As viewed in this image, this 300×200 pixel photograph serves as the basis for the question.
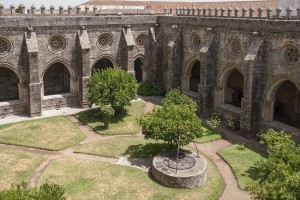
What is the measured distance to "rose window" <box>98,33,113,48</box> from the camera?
36.7m

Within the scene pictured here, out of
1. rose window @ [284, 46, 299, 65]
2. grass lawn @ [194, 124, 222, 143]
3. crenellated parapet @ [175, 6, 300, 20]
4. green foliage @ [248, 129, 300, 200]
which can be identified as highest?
crenellated parapet @ [175, 6, 300, 20]

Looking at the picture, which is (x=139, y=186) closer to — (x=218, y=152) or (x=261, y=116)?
(x=218, y=152)

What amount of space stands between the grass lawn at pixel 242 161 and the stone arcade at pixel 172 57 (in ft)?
9.04

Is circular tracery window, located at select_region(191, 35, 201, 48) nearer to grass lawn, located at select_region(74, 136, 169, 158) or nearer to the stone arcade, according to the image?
the stone arcade

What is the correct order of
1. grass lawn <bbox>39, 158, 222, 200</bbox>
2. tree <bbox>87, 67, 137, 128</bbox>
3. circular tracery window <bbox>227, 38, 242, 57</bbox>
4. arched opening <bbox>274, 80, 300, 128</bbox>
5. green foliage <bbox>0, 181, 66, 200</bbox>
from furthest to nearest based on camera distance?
arched opening <bbox>274, 80, 300, 128</bbox>
tree <bbox>87, 67, 137, 128</bbox>
circular tracery window <bbox>227, 38, 242, 57</bbox>
grass lawn <bbox>39, 158, 222, 200</bbox>
green foliage <bbox>0, 181, 66, 200</bbox>

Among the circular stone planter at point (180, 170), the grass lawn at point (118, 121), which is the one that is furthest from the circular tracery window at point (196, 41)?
the circular stone planter at point (180, 170)

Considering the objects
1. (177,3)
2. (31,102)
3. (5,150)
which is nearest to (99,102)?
(31,102)

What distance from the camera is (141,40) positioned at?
39.8 metres

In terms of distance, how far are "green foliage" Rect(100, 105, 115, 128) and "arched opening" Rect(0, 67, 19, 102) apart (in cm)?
1090

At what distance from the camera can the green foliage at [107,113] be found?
1182 inches

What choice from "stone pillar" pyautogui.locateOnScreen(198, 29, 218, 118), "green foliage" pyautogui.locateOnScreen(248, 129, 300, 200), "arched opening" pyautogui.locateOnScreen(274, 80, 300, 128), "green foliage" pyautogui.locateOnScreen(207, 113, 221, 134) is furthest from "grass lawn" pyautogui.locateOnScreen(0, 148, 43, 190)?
"arched opening" pyautogui.locateOnScreen(274, 80, 300, 128)

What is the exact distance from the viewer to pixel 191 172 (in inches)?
867

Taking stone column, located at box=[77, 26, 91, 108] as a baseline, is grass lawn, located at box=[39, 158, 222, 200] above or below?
below

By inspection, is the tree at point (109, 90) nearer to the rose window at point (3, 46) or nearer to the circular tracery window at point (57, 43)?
the circular tracery window at point (57, 43)
